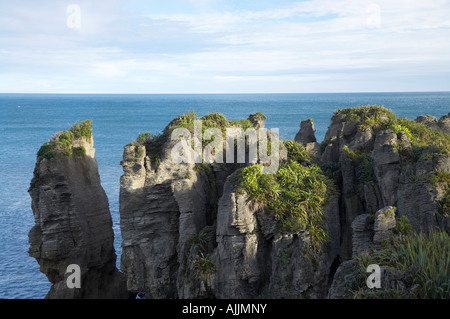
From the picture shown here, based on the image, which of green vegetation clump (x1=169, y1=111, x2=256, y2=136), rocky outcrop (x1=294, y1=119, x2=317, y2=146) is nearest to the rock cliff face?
green vegetation clump (x1=169, y1=111, x2=256, y2=136)

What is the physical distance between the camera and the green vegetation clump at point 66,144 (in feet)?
80.7

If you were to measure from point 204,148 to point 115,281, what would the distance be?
1000cm

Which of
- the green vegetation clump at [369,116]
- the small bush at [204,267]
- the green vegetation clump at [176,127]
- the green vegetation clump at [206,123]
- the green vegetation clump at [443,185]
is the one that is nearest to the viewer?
the green vegetation clump at [443,185]

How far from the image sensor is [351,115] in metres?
27.4

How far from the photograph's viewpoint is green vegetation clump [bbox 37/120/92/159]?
80.7 feet

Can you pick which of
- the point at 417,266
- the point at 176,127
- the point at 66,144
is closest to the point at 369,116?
the point at 176,127

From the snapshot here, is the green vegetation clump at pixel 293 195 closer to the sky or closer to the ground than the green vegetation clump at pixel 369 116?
closer to the ground

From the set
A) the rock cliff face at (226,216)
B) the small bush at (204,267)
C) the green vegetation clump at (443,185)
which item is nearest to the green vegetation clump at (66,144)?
the rock cliff face at (226,216)

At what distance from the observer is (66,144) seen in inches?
993

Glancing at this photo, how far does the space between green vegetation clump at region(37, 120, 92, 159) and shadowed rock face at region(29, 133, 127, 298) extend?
21 cm

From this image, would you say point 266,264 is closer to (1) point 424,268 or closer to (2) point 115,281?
(1) point 424,268

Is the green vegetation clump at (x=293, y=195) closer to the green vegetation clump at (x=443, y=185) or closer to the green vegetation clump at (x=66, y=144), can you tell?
the green vegetation clump at (x=443, y=185)

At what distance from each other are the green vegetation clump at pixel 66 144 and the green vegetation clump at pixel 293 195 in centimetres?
1002

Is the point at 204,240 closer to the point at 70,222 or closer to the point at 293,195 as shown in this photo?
the point at 293,195
